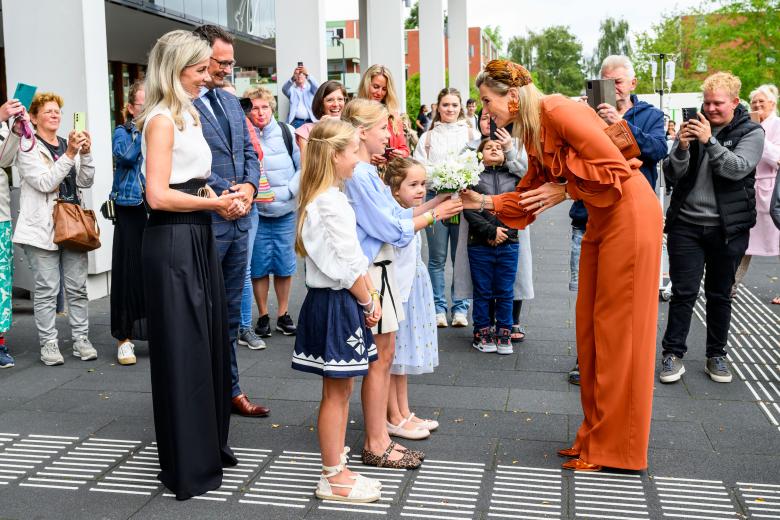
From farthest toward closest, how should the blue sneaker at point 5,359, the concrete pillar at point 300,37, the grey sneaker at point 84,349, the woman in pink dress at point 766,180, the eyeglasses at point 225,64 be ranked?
the concrete pillar at point 300,37 < the woman in pink dress at point 766,180 < the grey sneaker at point 84,349 < the blue sneaker at point 5,359 < the eyeglasses at point 225,64

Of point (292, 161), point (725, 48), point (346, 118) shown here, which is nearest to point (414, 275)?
point (346, 118)

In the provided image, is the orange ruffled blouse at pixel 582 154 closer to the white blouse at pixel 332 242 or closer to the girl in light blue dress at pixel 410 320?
the girl in light blue dress at pixel 410 320

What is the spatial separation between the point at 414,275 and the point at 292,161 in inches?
133

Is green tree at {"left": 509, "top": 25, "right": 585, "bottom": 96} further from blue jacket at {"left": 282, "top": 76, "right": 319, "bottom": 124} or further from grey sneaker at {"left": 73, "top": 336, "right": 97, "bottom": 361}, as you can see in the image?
grey sneaker at {"left": 73, "top": 336, "right": 97, "bottom": 361}

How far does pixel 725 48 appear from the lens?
47000 millimetres

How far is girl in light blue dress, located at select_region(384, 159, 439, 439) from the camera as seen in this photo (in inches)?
211

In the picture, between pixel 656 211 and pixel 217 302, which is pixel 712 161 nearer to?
pixel 656 211

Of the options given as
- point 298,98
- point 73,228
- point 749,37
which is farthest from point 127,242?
point 749,37

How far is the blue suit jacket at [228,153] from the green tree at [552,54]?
390ft

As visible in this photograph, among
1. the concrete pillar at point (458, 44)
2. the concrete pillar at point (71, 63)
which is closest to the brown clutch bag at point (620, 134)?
the concrete pillar at point (71, 63)

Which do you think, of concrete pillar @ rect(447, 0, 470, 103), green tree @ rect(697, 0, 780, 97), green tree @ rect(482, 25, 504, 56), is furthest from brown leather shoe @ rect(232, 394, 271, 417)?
green tree @ rect(482, 25, 504, 56)

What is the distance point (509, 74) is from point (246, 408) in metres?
2.71

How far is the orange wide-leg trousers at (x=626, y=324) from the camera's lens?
4926 millimetres

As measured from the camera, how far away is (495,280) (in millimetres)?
7883
